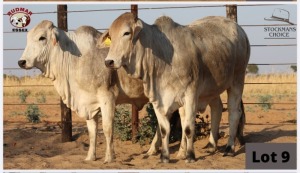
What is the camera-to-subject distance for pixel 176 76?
8266 millimetres

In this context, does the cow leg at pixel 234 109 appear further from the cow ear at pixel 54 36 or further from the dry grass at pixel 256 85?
the dry grass at pixel 256 85

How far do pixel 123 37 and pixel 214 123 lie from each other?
2516mm

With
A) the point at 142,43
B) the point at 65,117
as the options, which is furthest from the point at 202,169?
the point at 65,117

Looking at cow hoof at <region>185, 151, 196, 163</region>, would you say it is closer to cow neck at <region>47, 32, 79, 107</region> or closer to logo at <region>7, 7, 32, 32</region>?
cow neck at <region>47, 32, 79, 107</region>

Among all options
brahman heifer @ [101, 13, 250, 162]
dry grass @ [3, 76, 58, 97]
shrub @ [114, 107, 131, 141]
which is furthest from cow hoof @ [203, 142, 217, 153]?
dry grass @ [3, 76, 58, 97]

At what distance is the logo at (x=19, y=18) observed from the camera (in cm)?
1151

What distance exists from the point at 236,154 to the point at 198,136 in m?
1.11

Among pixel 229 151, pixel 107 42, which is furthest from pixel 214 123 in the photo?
pixel 107 42

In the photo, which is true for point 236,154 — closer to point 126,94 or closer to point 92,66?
point 126,94

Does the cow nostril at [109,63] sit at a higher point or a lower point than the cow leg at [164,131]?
higher

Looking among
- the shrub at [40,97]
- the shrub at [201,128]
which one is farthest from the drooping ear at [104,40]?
the shrub at [40,97]

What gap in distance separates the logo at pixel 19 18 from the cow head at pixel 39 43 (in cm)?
274

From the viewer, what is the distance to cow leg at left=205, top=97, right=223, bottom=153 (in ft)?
31.7

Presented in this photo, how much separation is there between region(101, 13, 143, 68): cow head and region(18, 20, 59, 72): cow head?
3.64ft
